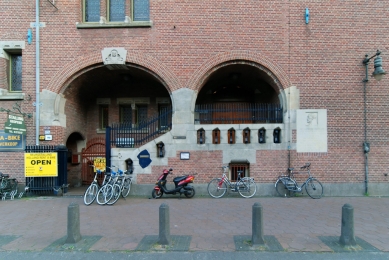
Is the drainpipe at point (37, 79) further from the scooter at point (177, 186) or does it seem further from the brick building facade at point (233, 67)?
the scooter at point (177, 186)

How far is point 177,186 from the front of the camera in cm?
829

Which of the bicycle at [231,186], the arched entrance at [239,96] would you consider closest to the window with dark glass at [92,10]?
the arched entrance at [239,96]

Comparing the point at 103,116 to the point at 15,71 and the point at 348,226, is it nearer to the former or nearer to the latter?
the point at 15,71

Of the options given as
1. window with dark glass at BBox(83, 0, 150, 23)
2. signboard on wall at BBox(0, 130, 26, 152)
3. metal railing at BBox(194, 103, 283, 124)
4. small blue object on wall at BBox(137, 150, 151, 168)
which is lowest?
small blue object on wall at BBox(137, 150, 151, 168)

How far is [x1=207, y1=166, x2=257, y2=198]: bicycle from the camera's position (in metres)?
8.46

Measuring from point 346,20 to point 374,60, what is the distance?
1883mm

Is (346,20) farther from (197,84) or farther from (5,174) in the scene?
(5,174)

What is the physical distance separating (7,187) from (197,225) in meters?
7.66

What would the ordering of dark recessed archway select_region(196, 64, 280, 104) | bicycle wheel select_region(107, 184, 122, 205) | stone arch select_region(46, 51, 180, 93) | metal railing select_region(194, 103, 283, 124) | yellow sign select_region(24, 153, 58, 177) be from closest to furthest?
1. bicycle wheel select_region(107, 184, 122, 205)
2. yellow sign select_region(24, 153, 58, 177)
3. stone arch select_region(46, 51, 180, 93)
4. metal railing select_region(194, 103, 283, 124)
5. dark recessed archway select_region(196, 64, 280, 104)

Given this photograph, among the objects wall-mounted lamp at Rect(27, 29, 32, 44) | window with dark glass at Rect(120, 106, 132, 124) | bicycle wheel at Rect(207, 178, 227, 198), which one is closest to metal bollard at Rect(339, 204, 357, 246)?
bicycle wheel at Rect(207, 178, 227, 198)

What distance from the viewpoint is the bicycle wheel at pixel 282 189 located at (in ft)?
28.0

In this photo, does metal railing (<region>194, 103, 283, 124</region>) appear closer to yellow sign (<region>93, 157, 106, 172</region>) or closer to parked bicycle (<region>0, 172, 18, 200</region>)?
yellow sign (<region>93, 157, 106, 172</region>)

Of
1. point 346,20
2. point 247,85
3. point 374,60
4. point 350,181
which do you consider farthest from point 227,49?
point 350,181

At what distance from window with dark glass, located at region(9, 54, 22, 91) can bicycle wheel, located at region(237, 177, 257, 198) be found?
31.5 ft
